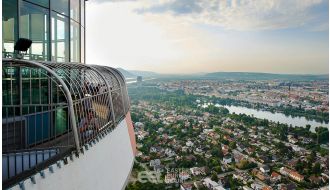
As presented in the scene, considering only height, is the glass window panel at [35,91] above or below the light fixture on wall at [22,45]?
below

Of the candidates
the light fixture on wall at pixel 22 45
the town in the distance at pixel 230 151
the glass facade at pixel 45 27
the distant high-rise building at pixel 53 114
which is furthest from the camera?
the town in the distance at pixel 230 151

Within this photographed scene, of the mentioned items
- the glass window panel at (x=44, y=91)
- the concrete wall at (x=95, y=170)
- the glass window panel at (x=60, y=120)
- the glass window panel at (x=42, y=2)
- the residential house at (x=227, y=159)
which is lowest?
the residential house at (x=227, y=159)

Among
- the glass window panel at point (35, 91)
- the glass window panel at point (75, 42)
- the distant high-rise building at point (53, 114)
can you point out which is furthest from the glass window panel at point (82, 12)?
the glass window panel at point (35, 91)

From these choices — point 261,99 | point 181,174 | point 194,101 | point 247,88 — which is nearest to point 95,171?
point 181,174

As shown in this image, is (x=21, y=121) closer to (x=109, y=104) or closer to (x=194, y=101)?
(x=109, y=104)

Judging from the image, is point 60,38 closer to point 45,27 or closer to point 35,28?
point 45,27

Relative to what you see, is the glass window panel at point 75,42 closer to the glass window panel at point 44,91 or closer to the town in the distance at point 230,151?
the glass window panel at point 44,91
